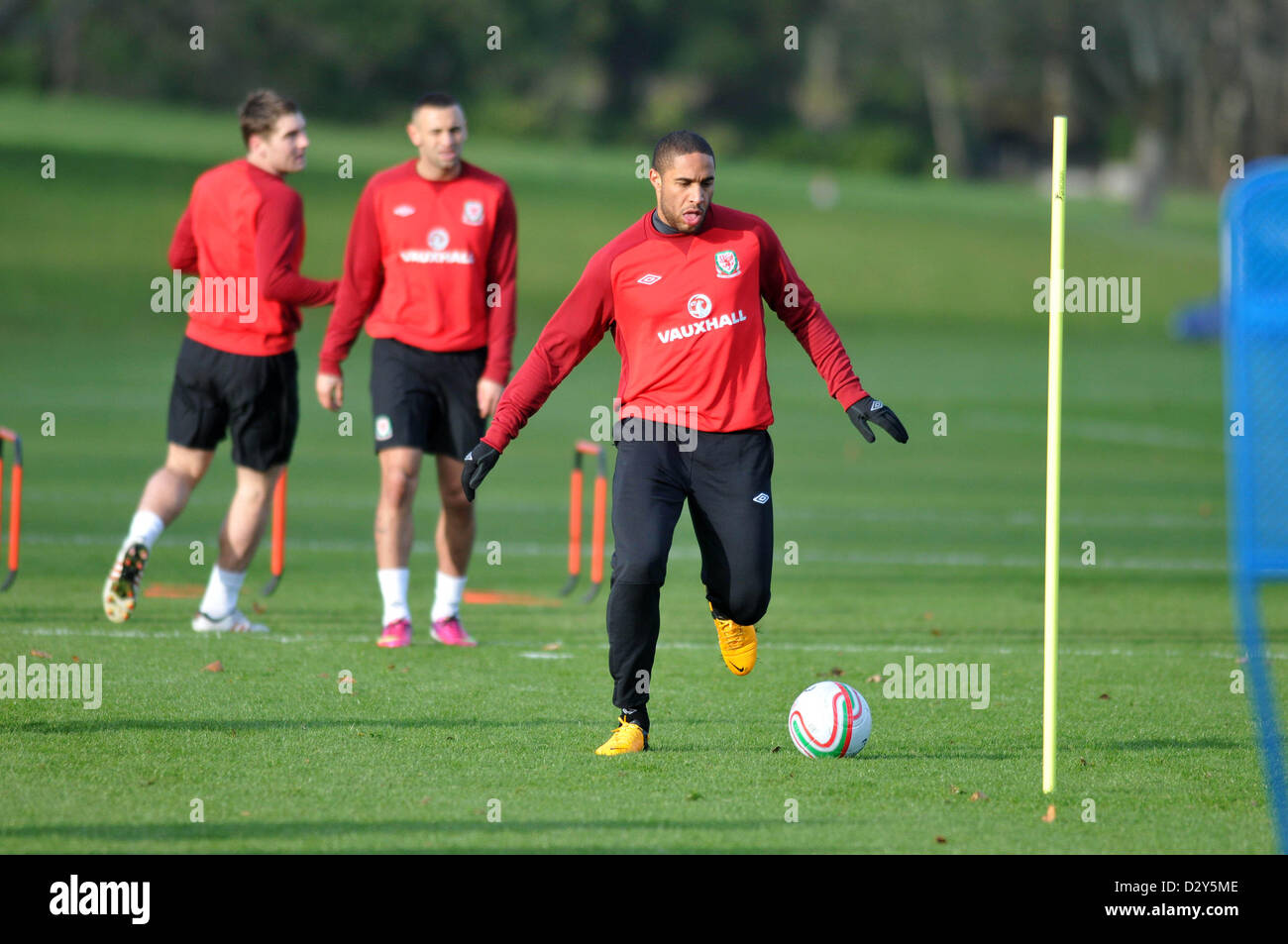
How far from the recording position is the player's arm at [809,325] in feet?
23.9

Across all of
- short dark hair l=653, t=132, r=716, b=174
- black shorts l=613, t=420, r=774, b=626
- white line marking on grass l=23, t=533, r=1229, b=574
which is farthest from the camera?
white line marking on grass l=23, t=533, r=1229, b=574

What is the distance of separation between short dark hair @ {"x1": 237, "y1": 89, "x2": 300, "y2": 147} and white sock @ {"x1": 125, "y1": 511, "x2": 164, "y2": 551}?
198 centimetres

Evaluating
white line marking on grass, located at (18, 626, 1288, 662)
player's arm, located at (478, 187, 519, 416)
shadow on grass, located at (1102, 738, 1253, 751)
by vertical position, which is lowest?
shadow on grass, located at (1102, 738, 1253, 751)

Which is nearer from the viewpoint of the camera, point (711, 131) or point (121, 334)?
point (121, 334)

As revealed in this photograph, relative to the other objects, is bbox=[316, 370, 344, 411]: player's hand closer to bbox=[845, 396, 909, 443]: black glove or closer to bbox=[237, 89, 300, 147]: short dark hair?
bbox=[237, 89, 300, 147]: short dark hair

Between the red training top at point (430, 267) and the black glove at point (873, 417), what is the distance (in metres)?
2.64

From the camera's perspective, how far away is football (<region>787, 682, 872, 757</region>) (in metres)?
7.14

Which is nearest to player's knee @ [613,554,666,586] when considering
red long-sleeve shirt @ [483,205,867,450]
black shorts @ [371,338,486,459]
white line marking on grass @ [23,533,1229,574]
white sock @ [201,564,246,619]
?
red long-sleeve shirt @ [483,205,867,450]

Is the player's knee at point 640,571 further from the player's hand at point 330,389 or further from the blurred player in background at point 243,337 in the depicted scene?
the blurred player in background at point 243,337

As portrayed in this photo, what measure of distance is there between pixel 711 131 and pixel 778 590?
67532mm

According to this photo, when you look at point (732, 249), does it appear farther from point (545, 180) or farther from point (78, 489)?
point (545, 180)

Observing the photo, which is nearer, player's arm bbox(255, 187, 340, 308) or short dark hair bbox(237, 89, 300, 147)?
player's arm bbox(255, 187, 340, 308)

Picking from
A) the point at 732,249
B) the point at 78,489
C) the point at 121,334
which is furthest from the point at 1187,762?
the point at 121,334
